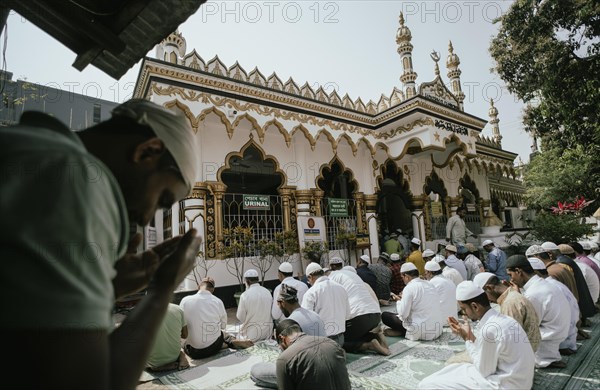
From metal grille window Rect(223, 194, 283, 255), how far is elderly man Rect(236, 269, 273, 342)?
289 cm

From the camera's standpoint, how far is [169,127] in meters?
0.81

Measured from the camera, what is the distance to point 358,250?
9.85 meters

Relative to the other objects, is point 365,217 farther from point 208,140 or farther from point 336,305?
point 336,305

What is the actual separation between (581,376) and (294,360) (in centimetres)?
326

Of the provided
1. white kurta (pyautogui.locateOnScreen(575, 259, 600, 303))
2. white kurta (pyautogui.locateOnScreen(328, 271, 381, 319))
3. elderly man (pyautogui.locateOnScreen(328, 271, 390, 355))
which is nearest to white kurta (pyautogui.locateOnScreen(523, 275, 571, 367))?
elderly man (pyautogui.locateOnScreen(328, 271, 390, 355))

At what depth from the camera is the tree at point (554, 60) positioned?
9.03 meters

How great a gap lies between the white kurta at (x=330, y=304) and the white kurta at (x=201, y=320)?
4.23ft

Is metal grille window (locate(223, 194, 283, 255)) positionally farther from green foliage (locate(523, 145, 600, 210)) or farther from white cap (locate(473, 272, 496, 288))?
green foliage (locate(523, 145, 600, 210))

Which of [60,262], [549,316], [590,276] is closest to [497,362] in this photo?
[549,316]

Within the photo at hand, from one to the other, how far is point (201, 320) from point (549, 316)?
440cm

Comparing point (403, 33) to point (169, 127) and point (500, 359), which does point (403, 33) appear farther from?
point (169, 127)

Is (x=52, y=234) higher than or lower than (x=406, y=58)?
lower

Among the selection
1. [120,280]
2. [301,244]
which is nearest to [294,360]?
[120,280]

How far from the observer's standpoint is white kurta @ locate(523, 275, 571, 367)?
390 cm
